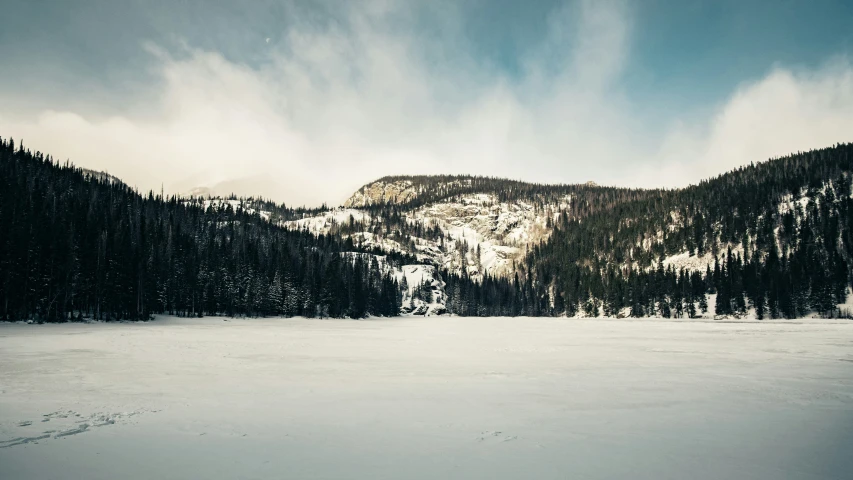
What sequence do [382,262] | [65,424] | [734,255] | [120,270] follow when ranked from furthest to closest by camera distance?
[382,262] → [734,255] → [120,270] → [65,424]

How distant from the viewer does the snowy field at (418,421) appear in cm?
761

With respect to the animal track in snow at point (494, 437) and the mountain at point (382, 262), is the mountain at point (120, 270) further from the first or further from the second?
the animal track in snow at point (494, 437)

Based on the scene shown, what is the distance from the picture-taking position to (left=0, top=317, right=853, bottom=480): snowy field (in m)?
7.61

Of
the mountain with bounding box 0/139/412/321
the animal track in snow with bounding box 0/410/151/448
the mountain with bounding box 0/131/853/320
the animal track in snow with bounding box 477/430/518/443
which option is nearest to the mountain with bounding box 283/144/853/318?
the mountain with bounding box 0/131/853/320

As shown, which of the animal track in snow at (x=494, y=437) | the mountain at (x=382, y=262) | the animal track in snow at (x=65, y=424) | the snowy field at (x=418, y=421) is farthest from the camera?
Result: the mountain at (x=382, y=262)

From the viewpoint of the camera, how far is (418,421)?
10820 millimetres

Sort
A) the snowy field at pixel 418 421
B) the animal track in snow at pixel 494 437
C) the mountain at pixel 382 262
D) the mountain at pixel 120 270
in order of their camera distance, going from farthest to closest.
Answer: the mountain at pixel 382 262
the mountain at pixel 120 270
the animal track in snow at pixel 494 437
the snowy field at pixel 418 421

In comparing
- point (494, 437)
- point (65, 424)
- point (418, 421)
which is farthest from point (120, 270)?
point (494, 437)

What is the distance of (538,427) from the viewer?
33.9 feet

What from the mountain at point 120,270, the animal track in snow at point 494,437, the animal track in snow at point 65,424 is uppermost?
the mountain at point 120,270

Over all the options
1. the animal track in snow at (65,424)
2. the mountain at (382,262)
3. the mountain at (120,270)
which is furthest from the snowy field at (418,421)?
the mountain at (382,262)

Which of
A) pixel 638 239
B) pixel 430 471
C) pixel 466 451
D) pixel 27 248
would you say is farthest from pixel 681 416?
pixel 638 239

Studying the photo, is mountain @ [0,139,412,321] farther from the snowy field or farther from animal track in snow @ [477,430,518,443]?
animal track in snow @ [477,430,518,443]

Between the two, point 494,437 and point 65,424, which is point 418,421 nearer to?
point 494,437
